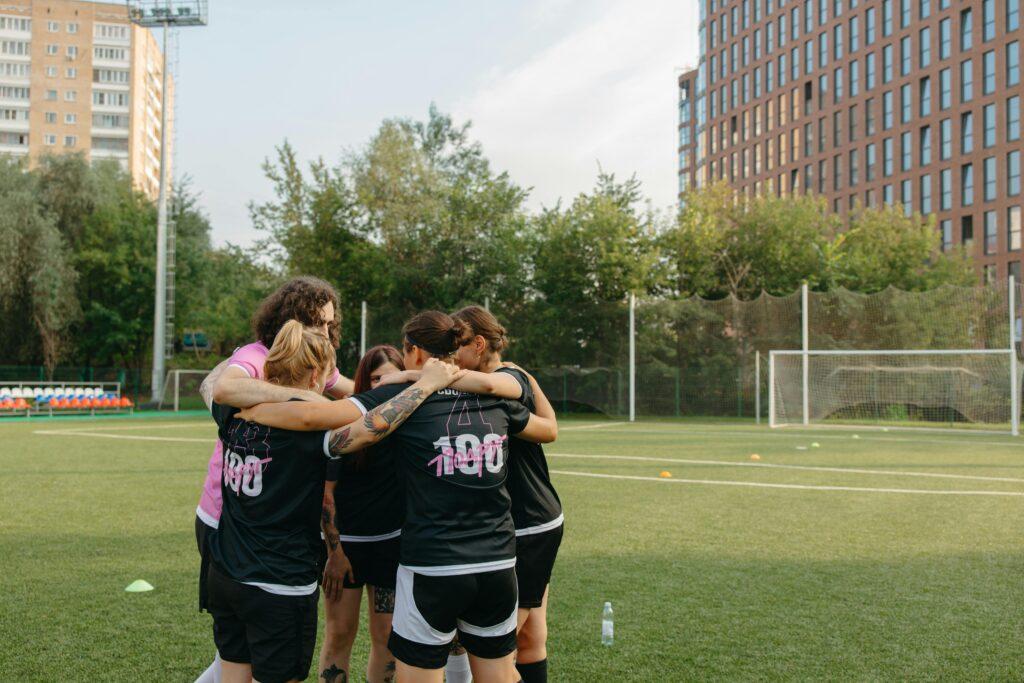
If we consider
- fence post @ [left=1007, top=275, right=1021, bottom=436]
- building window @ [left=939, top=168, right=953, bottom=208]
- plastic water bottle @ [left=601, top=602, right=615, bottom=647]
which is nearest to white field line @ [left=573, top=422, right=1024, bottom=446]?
fence post @ [left=1007, top=275, right=1021, bottom=436]

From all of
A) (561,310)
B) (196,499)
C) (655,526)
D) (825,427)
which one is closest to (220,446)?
(655,526)

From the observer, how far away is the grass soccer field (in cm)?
422

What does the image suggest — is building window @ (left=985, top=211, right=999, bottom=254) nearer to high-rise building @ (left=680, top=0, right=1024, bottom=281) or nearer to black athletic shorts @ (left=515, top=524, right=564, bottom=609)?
high-rise building @ (left=680, top=0, right=1024, bottom=281)

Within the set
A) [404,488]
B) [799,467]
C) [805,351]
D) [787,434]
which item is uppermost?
[805,351]

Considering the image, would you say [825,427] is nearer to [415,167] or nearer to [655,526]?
[655,526]

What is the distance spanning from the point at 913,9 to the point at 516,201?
3911cm

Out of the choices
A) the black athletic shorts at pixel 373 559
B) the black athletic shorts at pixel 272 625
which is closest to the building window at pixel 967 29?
the black athletic shorts at pixel 373 559

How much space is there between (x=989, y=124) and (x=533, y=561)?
58357 mm

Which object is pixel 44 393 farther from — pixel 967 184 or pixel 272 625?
pixel 967 184

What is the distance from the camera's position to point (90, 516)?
26.8ft

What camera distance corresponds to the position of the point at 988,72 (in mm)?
52031

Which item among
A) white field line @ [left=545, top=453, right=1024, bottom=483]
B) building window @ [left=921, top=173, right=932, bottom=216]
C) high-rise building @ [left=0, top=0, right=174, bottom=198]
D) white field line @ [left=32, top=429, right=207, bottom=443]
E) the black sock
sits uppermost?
high-rise building @ [left=0, top=0, right=174, bottom=198]

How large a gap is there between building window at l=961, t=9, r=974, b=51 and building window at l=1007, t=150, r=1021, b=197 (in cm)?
795

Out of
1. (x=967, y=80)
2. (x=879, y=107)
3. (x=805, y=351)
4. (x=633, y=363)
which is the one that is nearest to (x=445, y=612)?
(x=805, y=351)
